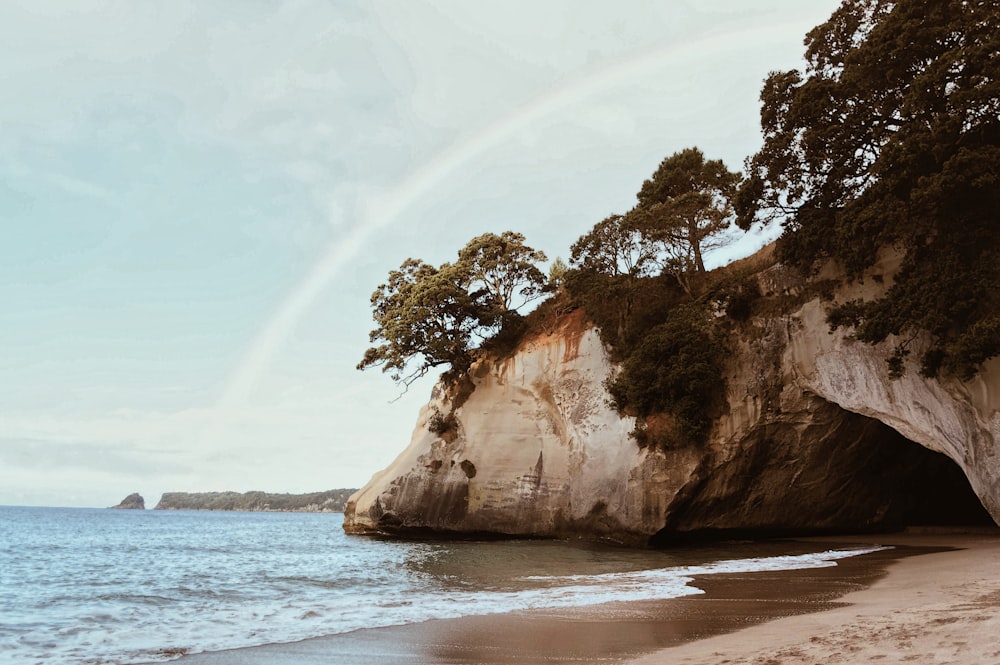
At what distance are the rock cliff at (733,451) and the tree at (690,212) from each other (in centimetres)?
429

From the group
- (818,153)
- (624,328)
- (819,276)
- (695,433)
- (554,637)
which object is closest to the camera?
(554,637)

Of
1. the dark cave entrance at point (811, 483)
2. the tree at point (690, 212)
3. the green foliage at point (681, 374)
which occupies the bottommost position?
the dark cave entrance at point (811, 483)

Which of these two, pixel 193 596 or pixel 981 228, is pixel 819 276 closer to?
pixel 981 228

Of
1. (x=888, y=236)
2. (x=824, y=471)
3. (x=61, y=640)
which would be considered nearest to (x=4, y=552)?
(x=61, y=640)

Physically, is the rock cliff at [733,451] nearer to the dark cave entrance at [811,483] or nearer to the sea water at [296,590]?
the dark cave entrance at [811,483]

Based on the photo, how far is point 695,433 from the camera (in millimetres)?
23859

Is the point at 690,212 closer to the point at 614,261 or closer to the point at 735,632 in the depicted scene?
the point at 614,261

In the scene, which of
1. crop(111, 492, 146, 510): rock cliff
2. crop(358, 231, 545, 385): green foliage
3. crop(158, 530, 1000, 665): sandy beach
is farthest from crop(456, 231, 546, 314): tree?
crop(111, 492, 146, 510): rock cliff

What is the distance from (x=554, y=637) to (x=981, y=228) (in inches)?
552

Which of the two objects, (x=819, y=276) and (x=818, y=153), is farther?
(x=819, y=276)

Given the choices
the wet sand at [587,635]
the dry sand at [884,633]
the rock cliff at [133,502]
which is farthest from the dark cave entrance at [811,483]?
the rock cliff at [133,502]

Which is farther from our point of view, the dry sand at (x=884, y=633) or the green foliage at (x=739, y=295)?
the green foliage at (x=739, y=295)

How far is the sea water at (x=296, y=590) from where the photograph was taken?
934cm

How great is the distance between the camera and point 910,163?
50.9 ft
